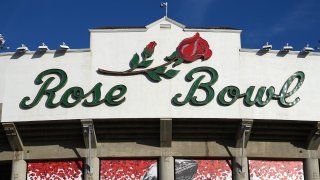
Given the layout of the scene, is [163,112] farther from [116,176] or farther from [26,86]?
[26,86]

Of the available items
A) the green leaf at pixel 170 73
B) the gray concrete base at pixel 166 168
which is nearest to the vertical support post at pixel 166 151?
the gray concrete base at pixel 166 168

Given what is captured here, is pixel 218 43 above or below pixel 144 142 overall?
above

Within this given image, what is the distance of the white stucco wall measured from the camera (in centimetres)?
3644

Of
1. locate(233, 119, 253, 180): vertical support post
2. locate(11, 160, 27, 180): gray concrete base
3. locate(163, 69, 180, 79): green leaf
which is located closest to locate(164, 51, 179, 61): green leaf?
locate(163, 69, 180, 79): green leaf

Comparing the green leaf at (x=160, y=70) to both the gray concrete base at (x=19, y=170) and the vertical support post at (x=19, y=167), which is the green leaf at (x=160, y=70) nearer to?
the vertical support post at (x=19, y=167)

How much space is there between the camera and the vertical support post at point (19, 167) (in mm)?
36875

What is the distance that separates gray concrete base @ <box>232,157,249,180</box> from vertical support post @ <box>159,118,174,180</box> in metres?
3.93

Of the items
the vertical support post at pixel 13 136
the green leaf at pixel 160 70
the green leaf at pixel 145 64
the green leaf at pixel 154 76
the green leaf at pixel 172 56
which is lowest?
the vertical support post at pixel 13 136

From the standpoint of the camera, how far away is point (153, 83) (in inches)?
1457

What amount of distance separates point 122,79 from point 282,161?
11.5 meters

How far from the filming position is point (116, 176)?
37.1 meters

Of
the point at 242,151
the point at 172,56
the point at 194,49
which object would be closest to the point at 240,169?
the point at 242,151

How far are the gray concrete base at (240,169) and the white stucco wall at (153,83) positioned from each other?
9.31 ft

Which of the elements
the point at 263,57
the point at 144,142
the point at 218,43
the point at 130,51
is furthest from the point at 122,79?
the point at 263,57
